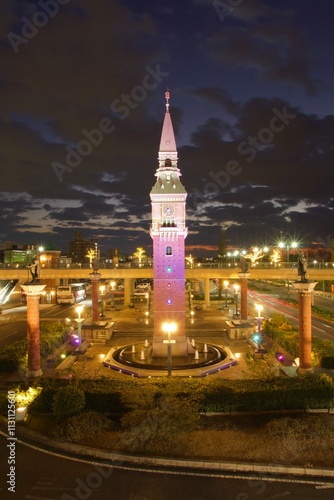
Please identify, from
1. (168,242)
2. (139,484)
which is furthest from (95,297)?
(139,484)

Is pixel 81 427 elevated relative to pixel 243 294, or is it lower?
lower

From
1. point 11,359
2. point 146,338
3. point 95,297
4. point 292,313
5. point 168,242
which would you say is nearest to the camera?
point 11,359

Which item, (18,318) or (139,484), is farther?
(18,318)

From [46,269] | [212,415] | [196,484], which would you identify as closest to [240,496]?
[196,484]

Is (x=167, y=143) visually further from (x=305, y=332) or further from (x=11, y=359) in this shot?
(x=11, y=359)

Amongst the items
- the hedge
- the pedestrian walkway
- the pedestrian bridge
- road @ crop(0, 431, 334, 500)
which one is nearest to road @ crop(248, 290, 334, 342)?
the pedestrian bridge

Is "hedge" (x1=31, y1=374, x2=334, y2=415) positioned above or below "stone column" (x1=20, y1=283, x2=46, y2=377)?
below

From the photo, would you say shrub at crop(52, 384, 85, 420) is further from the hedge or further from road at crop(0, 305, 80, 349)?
road at crop(0, 305, 80, 349)

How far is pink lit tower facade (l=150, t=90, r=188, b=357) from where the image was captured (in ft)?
97.3


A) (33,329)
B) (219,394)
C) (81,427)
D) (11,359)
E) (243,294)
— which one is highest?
(243,294)

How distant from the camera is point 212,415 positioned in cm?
1841

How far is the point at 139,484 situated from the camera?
13.1 m

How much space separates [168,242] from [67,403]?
1514 cm

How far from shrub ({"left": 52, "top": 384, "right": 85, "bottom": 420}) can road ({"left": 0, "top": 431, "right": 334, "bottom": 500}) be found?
279 centimetres
